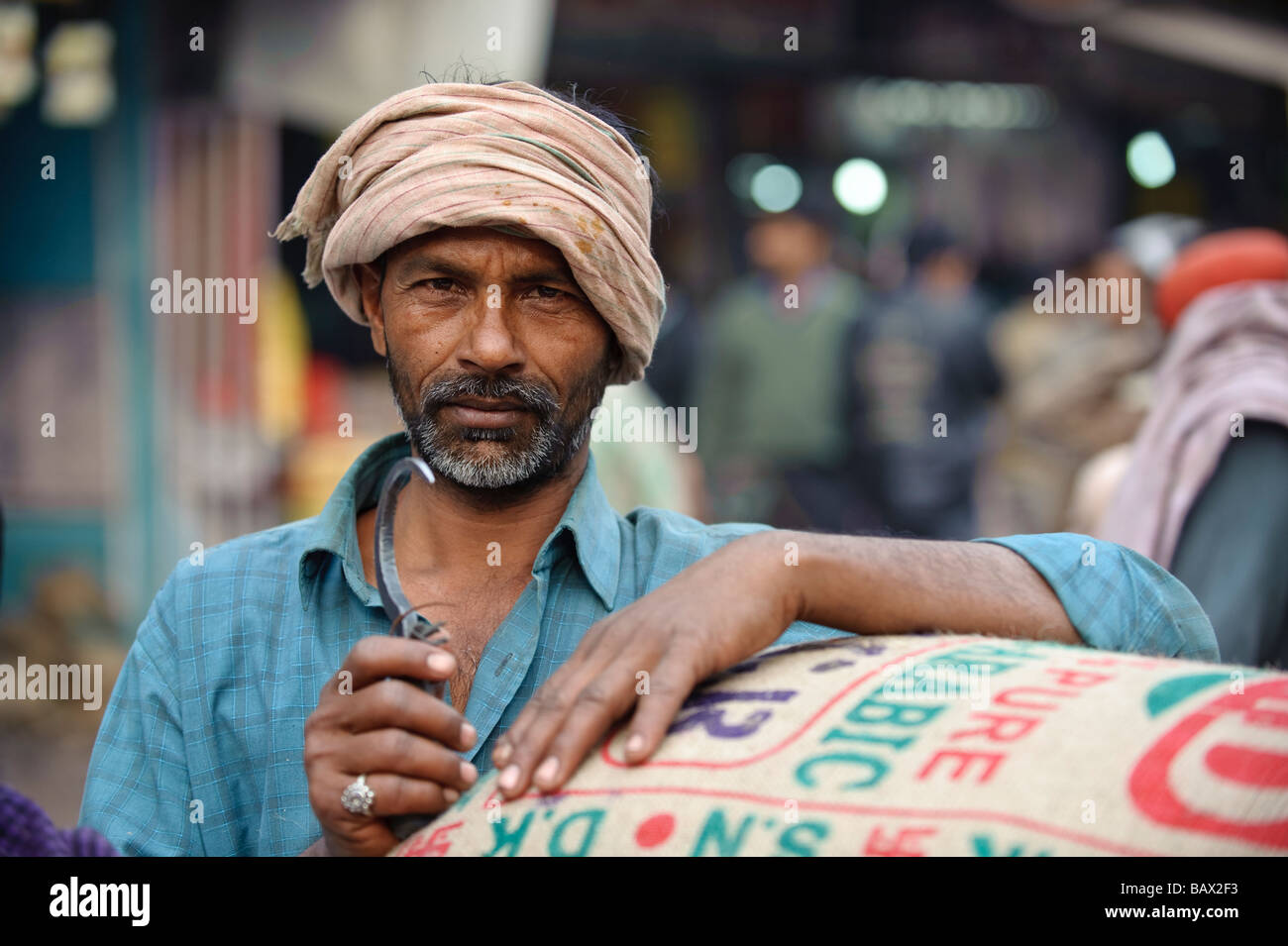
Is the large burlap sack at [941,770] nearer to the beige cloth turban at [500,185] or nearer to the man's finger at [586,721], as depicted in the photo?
the man's finger at [586,721]

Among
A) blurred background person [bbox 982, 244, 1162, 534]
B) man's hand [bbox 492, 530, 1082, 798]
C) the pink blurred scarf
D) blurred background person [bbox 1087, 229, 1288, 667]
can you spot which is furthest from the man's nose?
blurred background person [bbox 982, 244, 1162, 534]

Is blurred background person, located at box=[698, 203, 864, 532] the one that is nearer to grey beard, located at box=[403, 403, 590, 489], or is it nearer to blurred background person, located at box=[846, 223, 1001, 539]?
blurred background person, located at box=[846, 223, 1001, 539]

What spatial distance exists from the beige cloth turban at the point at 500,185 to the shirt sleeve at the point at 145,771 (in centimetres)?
71

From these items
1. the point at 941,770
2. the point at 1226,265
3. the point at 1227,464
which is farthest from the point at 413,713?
the point at 1226,265

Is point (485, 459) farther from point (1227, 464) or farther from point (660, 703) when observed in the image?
point (1227, 464)

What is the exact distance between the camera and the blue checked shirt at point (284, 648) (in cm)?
188

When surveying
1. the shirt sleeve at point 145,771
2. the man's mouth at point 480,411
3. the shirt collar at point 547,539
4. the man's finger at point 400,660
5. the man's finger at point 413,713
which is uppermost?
the man's mouth at point 480,411

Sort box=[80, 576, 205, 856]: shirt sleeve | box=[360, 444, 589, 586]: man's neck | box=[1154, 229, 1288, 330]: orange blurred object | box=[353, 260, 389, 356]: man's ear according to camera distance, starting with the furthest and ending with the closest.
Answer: box=[1154, 229, 1288, 330]: orange blurred object, box=[353, 260, 389, 356]: man's ear, box=[360, 444, 589, 586]: man's neck, box=[80, 576, 205, 856]: shirt sleeve

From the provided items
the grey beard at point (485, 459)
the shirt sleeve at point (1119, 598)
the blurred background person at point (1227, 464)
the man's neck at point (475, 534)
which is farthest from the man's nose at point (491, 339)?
the blurred background person at point (1227, 464)

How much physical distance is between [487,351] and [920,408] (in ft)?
19.3

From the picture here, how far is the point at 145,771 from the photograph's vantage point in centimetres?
201

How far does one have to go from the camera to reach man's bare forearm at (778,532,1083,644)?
1.72m

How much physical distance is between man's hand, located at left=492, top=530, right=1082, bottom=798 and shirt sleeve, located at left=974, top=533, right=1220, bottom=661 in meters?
0.02

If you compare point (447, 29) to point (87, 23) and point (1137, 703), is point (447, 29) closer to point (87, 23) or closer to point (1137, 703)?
point (87, 23)
